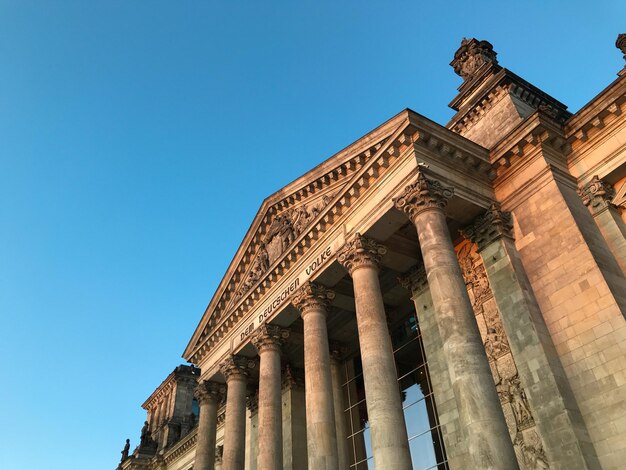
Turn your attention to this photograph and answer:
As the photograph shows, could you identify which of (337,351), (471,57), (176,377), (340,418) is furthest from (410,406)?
(176,377)

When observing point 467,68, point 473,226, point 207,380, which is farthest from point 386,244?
point 207,380

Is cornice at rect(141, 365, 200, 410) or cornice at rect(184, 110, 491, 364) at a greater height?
cornice at rect(141, 365, 200, 410)

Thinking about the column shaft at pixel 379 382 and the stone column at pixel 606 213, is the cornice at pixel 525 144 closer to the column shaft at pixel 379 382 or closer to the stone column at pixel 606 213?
the stone column at pixel 606 213

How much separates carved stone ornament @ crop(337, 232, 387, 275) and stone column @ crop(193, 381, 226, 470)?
11632mm

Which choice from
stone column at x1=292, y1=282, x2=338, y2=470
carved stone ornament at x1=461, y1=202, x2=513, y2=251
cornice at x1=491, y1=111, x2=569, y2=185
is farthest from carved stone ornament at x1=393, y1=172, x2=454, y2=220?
stone column at x1=292, y1=282, x2=338, y2=470

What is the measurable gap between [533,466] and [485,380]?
2.88 metres

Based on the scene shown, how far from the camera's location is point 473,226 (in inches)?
640

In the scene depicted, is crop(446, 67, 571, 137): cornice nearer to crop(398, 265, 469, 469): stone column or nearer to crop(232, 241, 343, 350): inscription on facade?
crop(398, 265, 469, 469): stone column

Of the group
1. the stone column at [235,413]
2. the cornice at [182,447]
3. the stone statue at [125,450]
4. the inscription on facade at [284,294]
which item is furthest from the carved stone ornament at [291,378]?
the stone statue at [125,450]

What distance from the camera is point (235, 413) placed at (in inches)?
854

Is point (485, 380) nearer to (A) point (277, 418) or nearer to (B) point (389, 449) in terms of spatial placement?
(B) point (389, 449)

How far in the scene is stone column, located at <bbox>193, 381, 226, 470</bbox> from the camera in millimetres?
22438

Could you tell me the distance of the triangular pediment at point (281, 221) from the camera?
17562mm

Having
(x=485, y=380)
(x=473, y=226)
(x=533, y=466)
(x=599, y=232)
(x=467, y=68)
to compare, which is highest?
(x=467, y=68)
